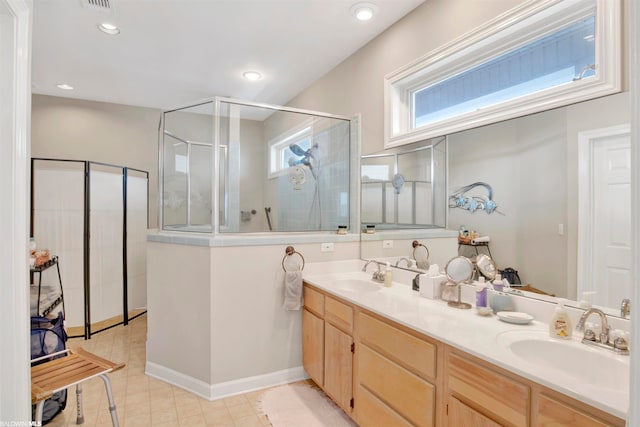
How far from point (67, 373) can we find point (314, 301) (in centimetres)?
145

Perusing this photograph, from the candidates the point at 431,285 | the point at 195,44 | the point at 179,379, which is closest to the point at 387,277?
the point at 431,285

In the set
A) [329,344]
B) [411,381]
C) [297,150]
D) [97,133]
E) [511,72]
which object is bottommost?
[329,344]

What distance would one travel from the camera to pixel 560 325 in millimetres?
1396

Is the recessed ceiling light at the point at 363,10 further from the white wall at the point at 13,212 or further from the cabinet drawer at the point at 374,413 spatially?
the cabinet drawer at the point at 374,413

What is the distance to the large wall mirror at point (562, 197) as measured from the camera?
4.52 ft

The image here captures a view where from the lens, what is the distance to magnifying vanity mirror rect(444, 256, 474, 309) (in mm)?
1853

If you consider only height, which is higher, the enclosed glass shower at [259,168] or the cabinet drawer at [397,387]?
the enclosed glass shower at [259,168]

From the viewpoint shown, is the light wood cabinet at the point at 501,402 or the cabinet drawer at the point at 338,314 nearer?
the light wood cabinet at the point at 501,402

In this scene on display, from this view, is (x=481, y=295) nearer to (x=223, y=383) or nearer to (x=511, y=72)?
(x=511, y=72)

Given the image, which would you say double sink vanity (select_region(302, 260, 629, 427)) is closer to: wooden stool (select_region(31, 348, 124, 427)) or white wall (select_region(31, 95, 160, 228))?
wooden stool (select_region(31, 348, 124, 427))

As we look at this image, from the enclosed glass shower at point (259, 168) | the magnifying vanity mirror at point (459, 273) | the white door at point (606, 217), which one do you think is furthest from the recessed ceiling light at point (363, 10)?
the magnifying vanity mirror at point (459, 273)

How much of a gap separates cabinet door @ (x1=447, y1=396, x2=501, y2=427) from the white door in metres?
0.70

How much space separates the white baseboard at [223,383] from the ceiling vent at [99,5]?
267cm

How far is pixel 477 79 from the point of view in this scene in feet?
6.91
